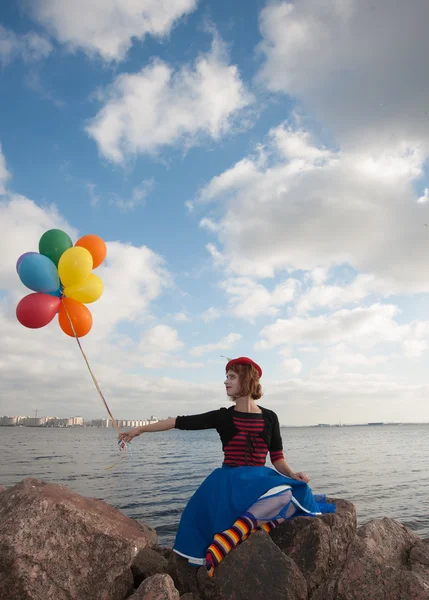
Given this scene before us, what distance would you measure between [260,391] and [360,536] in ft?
6.07

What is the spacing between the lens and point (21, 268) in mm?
6805

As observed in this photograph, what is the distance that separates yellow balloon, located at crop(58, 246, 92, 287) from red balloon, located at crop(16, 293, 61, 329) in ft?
1.45

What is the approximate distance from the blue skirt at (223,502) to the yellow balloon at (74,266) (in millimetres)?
4006

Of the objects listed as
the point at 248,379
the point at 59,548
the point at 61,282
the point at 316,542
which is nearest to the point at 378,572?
the point at 316,542

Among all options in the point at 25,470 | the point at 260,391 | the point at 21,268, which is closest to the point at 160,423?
the point at 260,391


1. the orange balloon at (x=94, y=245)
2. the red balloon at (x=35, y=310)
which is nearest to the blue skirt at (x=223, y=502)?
the red balloon at (x=35, y=310)

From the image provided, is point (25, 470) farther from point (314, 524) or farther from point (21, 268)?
point (314, 524)

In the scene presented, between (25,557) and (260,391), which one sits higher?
(260,391)

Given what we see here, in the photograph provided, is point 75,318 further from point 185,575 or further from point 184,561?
point 185,575

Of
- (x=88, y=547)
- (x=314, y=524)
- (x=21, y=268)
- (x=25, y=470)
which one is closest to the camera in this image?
(x=88, y=547)

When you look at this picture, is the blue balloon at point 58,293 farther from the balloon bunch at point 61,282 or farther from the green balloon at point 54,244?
the green balloon at point 54,244

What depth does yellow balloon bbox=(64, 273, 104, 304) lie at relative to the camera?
23.5 ft

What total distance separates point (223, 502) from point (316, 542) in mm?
1272

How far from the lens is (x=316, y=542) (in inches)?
186
